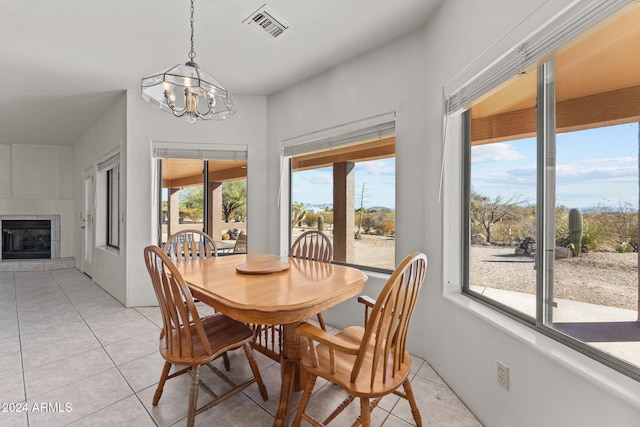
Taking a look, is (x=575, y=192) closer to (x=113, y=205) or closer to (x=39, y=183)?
(x=113, y=205)

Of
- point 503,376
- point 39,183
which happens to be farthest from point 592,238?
point 39,183

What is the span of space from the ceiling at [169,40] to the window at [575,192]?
114 cm

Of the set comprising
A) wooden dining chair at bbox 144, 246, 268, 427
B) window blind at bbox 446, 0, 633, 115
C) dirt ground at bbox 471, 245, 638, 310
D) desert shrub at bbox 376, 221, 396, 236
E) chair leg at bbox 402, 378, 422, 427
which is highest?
window blind at bbox 446, 0, 633, 115

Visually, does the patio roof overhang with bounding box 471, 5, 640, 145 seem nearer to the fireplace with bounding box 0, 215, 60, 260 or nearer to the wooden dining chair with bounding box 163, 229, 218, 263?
the wooden dining chair with bounding box 163, 229, 218, 263

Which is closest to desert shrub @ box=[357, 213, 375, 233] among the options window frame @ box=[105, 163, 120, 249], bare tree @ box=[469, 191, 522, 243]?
bare tree @ box=[469, 191, 522, 243]

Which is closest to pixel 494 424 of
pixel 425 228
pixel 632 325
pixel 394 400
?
pixel 394 400

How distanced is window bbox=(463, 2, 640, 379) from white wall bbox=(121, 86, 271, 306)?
8.23 ft

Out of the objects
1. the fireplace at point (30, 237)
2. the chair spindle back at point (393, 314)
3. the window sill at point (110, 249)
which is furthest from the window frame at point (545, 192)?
the fireplace at point (30, 237)

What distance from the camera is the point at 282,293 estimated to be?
150 cm

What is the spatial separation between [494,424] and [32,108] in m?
5.97

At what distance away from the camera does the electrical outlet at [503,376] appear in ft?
4.65

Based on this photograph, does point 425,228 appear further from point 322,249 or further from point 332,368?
point 332,368

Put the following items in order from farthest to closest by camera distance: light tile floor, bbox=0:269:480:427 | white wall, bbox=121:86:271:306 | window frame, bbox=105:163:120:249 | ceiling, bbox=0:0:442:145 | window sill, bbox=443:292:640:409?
window frame, bbox=105:163:120:249 → white wall, bbox=121:86:271:306 → ceiling, bbox=0:0:442:145 → light tile floor, bbox=0:269:480:427 → window sill, bbox=443:292:640:409

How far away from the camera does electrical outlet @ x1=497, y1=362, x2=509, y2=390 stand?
142 centimetres
